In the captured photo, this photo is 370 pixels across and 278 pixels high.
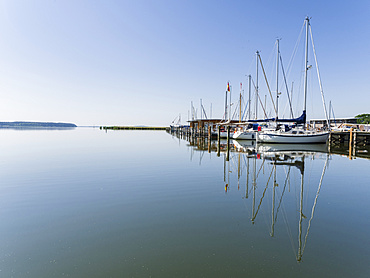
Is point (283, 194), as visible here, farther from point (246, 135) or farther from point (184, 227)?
point (246, 135)

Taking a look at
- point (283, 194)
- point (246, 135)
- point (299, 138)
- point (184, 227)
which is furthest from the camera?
point (246, 135)

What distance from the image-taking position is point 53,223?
6.46 metres

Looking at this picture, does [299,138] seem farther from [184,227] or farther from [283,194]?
[184,227]

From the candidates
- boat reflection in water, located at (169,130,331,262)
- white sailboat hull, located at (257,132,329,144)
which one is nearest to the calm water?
boat reflection in water, located at (169,130,331,262)

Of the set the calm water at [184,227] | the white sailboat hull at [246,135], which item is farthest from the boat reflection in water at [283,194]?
the white sailboat hull at [246,135]

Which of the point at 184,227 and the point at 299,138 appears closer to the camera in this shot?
the point at 184,227

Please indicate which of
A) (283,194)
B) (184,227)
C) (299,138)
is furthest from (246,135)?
(184,227)

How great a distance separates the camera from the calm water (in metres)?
4.38

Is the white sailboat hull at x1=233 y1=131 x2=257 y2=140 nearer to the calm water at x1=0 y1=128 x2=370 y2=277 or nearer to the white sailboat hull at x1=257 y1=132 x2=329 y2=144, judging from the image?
the white sailboat hull at x1=257 y1=132 x2=329 y2=144

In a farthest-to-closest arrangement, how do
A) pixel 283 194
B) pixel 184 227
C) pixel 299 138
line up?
1. pixel 299 138
2. pixel 283 194
3. pixel 184 227

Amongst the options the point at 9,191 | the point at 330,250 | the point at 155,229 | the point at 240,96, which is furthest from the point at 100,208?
the point at 240,96

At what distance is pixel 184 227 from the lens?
6.19 metres

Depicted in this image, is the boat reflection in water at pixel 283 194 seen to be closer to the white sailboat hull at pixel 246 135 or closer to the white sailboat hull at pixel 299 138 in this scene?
the white sailboat hull at pixel 299 138

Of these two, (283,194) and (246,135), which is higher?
(246,135)
